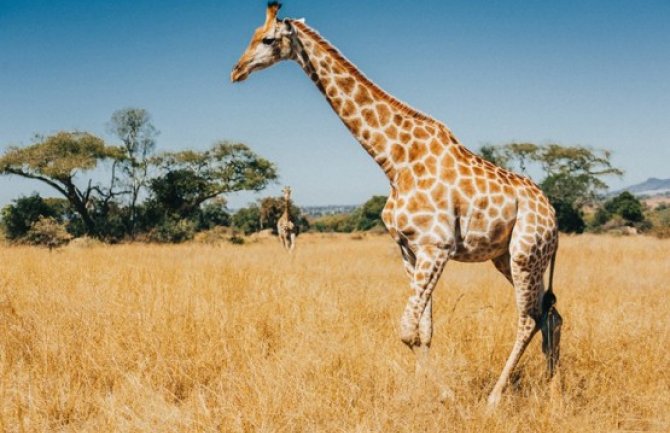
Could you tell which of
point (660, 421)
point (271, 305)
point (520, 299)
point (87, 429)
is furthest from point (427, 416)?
point (271, 305)

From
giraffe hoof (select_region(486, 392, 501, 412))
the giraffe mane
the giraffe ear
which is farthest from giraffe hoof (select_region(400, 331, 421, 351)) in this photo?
the giraffe ear

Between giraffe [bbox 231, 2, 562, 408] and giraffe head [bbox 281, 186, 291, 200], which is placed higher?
giraffe head [bbox 281, 186, 291, 200]

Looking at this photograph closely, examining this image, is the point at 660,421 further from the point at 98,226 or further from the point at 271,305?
the point at 98,226

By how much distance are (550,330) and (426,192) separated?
159cm

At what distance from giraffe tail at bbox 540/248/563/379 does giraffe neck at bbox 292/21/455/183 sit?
1.49 metres

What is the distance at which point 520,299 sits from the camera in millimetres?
3621

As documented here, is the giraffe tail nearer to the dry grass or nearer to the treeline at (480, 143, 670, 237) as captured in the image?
the dry grass

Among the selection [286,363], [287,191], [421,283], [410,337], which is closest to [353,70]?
[421,283]

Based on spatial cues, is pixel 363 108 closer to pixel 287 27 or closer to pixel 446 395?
pixel 287 27

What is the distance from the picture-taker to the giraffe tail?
3.84 meters

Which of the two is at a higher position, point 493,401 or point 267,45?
point 267,45

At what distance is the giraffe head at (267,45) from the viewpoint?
11.3ft

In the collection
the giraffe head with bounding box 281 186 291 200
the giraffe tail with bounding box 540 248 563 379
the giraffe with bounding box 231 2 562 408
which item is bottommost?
the giraffe tail with bounding box 540 248 563 379

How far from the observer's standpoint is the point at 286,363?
3.77 meters
